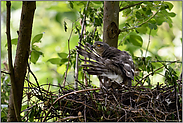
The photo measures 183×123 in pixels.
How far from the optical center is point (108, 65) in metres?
1.48

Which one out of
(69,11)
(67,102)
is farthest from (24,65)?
(69,11)

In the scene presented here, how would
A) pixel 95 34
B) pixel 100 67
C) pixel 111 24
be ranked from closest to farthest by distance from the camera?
1. pixel 100 67
2. pixel 111 24
3. pixel 95 34

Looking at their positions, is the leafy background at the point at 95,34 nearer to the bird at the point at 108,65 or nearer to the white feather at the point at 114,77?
the bird at the point at 108,65

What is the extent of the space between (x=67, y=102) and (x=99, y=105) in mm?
288

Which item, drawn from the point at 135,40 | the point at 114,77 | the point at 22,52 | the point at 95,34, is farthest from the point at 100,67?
the point at 135,40

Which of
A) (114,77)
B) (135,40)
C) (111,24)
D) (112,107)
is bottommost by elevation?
(112,107)

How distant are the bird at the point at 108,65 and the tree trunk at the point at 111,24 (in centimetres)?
16

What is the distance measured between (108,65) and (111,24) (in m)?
0.80

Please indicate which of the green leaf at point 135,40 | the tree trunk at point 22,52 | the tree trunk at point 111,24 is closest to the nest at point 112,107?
the tree trunk at point 22,52

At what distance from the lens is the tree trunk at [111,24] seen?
2111mm

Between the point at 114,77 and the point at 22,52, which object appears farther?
the point at 114,77

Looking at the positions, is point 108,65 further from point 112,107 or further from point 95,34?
point 95,34

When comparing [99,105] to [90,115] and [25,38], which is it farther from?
[25,38]

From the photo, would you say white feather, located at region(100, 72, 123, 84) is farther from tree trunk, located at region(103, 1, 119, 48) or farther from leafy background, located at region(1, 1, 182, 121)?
tree trunk, located at region(103, 1, 119, 48)
